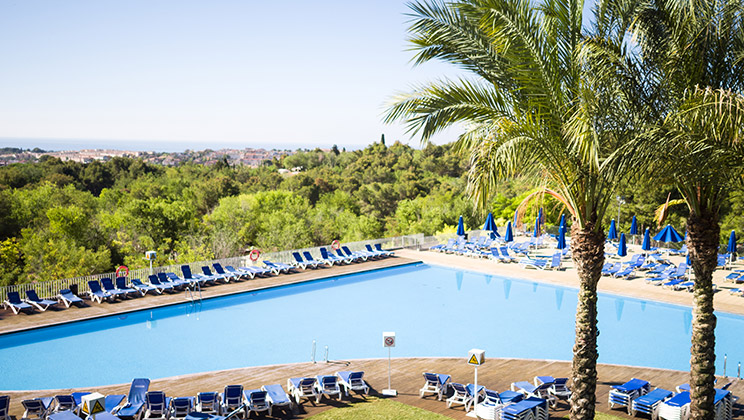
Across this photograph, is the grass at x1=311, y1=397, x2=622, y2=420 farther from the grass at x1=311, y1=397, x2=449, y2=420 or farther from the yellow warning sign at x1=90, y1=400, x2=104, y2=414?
the yellow warning sign at x1=90, y1=400, x2=104, y2=414

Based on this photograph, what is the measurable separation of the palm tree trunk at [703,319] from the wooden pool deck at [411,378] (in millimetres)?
1832

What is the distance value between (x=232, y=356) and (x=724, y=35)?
12220mm

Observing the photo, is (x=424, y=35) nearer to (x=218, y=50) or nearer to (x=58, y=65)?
(x=218, y=50)

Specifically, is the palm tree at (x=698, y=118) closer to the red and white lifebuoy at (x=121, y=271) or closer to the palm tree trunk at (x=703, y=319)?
the palm tree trunk at (x=703, y=319)

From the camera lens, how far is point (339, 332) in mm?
16641

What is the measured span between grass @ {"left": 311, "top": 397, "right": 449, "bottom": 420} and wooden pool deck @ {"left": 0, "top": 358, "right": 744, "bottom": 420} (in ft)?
0.66

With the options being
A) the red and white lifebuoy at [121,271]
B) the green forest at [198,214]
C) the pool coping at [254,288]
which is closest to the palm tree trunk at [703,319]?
the green forest at [198,214]

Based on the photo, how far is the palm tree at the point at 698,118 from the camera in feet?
21.3

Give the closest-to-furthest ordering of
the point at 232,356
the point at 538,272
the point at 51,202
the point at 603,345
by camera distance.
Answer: the point at 232,356 < the point at 603,345 < the point at 538,272 < the point at 51,202

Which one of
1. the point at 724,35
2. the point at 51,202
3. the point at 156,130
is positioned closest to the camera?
the point at 724,35

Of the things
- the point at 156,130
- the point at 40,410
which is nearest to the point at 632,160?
the point at 40,410

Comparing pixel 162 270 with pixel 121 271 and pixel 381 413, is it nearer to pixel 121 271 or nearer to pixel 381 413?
pixel 121 271

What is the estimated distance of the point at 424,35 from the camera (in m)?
7.36

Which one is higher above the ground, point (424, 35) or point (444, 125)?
point (424, 35)
